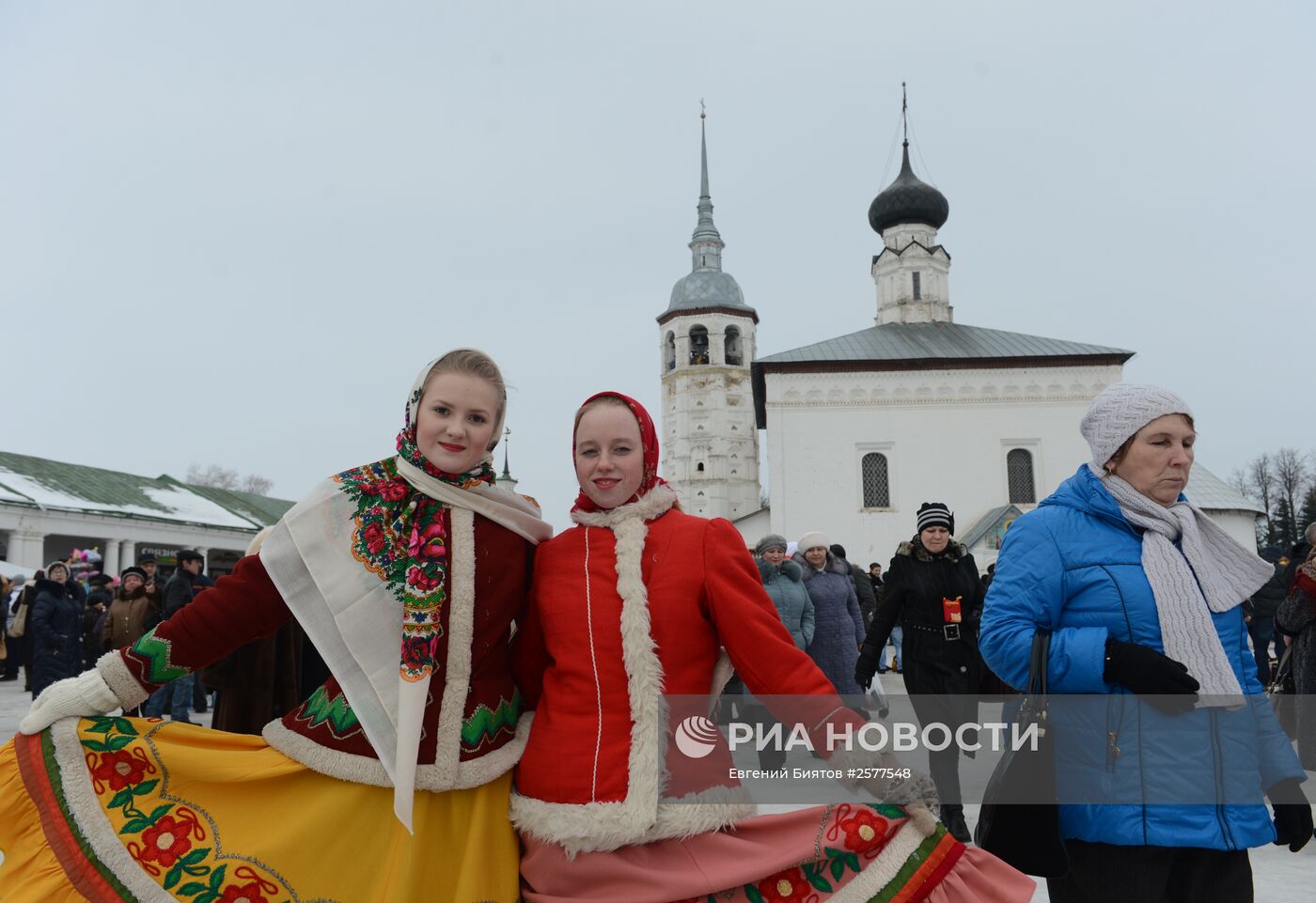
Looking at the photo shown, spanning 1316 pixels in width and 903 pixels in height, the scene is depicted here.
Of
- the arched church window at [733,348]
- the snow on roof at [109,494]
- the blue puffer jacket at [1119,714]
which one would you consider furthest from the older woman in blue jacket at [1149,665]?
the arched church window at [733,348]

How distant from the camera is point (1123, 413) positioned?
2695 mm

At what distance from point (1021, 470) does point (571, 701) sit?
35089 mm

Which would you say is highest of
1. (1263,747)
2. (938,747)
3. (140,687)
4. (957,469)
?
(957,469)

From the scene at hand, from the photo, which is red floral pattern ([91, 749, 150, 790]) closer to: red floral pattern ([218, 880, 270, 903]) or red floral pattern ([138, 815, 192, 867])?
red floral pattern ([138, 815, 192, 867])

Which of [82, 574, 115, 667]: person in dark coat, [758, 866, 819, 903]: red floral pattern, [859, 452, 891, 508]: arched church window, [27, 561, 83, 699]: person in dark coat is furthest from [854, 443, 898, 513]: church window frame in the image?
[758, 866, 819, 903]: red floral pattern

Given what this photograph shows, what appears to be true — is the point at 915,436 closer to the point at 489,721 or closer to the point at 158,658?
the point at 489,721

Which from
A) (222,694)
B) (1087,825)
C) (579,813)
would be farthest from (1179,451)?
(222,694)

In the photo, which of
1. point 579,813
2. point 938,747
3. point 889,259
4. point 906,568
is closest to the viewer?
point 579,813

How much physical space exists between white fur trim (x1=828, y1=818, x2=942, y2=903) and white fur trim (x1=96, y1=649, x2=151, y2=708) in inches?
69.4

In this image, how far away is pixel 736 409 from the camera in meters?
48.4

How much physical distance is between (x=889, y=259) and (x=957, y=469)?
34.0 feet

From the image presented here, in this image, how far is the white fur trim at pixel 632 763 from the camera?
2236 mm

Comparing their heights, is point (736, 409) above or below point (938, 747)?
above

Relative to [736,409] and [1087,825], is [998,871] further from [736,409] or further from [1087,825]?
[736,409]
